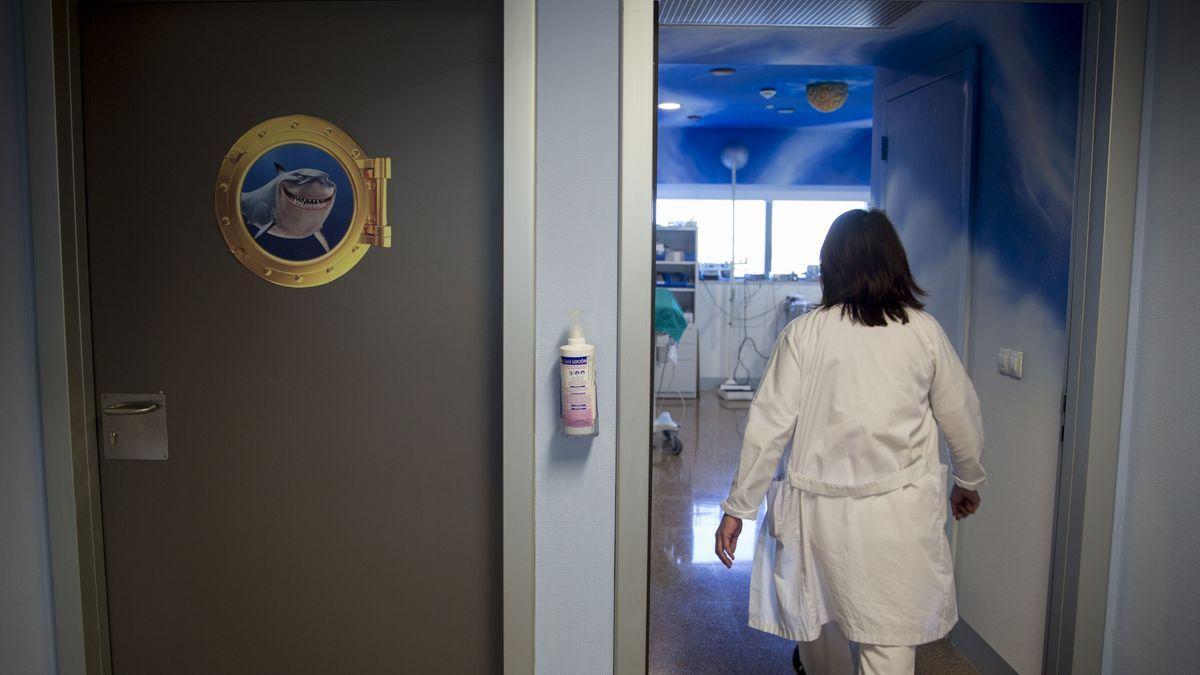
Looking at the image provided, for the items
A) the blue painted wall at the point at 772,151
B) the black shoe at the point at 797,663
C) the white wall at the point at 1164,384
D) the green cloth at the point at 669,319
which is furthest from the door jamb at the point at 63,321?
the blue painted wall at the point at 772,151

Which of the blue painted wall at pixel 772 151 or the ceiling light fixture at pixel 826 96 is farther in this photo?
the blue painted wall at pixel 772 151

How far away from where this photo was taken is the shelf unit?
23.9 feet

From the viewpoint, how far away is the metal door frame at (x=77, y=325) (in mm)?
1781

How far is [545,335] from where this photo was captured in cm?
184

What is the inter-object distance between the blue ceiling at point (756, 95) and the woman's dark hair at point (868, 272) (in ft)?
10.1

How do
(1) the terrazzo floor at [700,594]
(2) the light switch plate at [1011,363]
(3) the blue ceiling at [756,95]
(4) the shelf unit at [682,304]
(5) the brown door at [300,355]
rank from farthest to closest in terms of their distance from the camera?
(4) the shelf unit at [682,304], (3) the blue ceiling at [756,95], (1) the terrazzo floor at [700,594], (2) the light switch plate at [1011,363], (5) the brown door at [300,355]

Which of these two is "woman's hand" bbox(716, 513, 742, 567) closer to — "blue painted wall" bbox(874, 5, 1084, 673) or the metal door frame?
the metal door frame

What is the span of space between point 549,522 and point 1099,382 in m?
1.30

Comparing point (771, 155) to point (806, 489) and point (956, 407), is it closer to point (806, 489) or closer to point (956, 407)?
point (956, 407)

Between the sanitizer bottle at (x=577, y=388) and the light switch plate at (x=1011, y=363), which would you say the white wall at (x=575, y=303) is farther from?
the light switch plate at (x=1011, y=363)

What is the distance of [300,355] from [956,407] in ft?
5.03

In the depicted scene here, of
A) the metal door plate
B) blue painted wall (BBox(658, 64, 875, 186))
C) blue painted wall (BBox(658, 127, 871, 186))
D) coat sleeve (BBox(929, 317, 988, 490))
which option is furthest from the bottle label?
blue painted wall (BBox(658, 127, 871, 186))

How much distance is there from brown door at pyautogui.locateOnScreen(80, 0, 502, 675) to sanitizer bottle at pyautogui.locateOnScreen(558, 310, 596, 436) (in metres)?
0.22

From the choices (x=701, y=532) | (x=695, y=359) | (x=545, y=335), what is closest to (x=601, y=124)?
(x=545, y=335)
